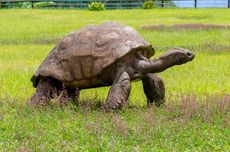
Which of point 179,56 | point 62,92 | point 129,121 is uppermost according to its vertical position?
point 179,56

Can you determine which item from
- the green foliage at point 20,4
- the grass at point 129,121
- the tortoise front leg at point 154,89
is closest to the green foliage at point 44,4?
→ the green foliage at point 20,4

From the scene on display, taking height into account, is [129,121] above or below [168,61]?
below

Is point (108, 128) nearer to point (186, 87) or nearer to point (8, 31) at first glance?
point (186, 87)

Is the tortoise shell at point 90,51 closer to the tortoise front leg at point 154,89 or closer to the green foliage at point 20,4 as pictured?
the tortoise front leg at point 154,89

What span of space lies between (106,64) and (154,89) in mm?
903

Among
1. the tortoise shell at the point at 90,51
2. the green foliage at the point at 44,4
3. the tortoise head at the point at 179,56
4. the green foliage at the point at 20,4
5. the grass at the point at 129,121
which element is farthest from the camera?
the green foliage at the point at 20,4

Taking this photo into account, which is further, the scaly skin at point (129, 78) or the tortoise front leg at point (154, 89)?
the tortoise front leg at point (154, 89)

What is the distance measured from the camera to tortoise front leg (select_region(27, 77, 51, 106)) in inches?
376

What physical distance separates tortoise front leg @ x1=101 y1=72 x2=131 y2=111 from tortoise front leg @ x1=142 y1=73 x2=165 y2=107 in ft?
1.81

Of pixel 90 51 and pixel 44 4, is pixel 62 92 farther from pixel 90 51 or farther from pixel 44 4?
pixel 44 4

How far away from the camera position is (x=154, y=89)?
955 cm

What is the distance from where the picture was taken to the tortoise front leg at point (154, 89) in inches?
376

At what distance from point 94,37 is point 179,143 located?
9.50 ft

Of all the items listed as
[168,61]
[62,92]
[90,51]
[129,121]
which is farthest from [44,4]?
[129,121]
